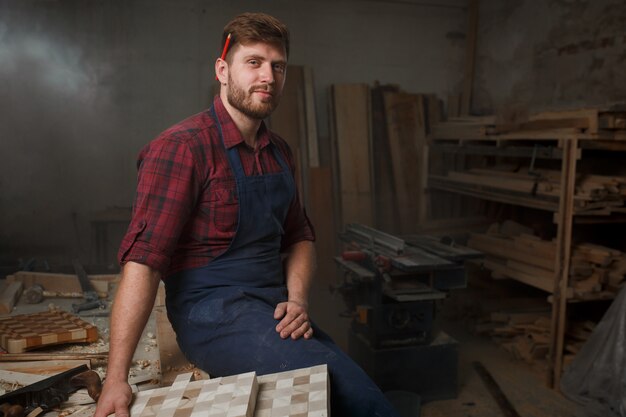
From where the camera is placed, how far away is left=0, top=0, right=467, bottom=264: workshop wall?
5.40 metres

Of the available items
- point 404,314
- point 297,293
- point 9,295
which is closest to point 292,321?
point 297,293

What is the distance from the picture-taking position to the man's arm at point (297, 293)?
1878 mm

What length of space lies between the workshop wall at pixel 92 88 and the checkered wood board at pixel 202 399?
4.43 metres

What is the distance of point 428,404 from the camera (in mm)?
3762

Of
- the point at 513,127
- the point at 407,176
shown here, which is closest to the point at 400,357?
the point at 513,127

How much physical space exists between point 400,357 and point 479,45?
394cm

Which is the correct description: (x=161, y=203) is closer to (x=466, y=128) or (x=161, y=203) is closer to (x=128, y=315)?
(x=128, y=315)

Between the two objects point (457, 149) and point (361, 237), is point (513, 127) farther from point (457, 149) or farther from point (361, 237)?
point (361, 237)

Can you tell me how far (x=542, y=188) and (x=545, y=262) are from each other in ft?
1.71

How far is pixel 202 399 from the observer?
1.42m

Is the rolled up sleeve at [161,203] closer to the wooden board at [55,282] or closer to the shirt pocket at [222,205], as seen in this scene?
the shirt pocket at [222,205]

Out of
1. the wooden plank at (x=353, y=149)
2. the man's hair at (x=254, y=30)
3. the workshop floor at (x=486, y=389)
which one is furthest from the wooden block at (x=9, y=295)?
the wooden plank at (x=353, y=149)

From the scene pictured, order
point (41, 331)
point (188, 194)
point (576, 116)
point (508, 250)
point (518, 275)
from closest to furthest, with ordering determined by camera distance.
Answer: point (188, 194) → point (41, 331) → point (576, 116) → point (518, 275) → point (508, 250)

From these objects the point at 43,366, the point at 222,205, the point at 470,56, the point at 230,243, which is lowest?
the point at 43,366
